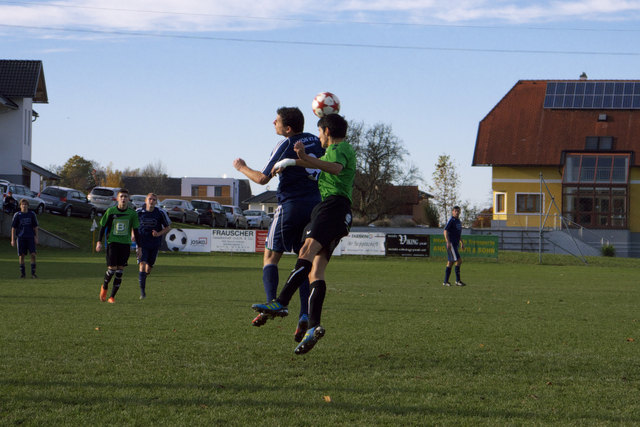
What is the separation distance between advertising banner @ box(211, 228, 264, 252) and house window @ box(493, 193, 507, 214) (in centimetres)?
2597

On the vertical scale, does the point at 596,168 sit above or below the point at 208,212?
above

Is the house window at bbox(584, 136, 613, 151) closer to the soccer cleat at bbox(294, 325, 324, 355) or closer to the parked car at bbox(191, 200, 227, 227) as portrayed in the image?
the parked car at bbox(191, 200, 227, 227)

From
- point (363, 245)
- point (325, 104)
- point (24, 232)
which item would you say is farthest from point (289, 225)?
point (363, 245)

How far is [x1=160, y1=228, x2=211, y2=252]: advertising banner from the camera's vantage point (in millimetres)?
37438

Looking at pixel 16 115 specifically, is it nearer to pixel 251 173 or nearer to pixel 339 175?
pixel 251 173

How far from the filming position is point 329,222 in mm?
7203

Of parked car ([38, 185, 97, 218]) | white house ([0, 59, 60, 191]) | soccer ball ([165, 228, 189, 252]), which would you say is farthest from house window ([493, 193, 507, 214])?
white house ([0, 59, 60, 191])

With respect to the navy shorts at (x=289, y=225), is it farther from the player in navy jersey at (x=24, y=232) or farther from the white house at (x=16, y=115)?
the white house at (x=16, y=115)

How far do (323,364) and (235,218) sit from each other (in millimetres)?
51667

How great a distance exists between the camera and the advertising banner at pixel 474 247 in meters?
36.4

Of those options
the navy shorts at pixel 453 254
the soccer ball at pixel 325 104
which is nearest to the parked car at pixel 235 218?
the navy shorts at pixel 453 254

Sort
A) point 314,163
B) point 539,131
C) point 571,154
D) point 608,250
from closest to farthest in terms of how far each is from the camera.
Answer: point 314,163
point 608,250
point 571,154
point 539,131

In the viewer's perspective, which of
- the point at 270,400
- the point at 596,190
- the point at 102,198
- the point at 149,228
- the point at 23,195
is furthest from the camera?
the point at 596,190

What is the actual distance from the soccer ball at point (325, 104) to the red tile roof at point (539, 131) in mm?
50760
